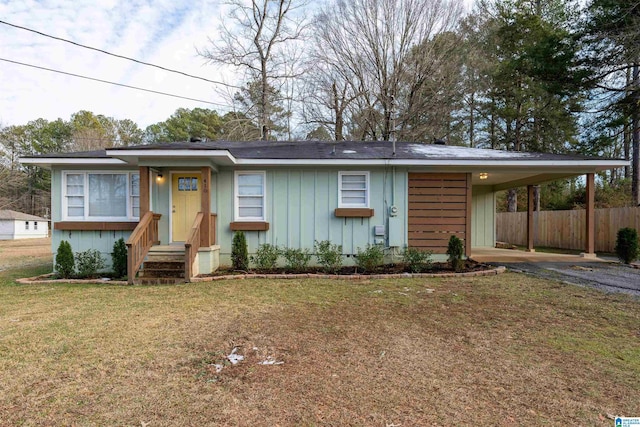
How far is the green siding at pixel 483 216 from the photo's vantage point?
38.0ft

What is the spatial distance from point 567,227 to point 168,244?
13.8 meters

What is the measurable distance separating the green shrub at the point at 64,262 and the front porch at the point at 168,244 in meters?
1.51

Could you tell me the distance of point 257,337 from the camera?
3.39 metres

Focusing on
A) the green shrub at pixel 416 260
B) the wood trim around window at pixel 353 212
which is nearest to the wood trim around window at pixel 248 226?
the wood trim around window at pixel 353 212

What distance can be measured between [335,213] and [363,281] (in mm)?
1971

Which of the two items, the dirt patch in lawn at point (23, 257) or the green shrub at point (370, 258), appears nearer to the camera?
the green shrub at point (370, 258)

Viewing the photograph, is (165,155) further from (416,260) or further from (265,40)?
(265,40)

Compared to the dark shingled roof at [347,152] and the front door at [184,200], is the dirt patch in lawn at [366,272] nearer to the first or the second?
the front door at [184,200]

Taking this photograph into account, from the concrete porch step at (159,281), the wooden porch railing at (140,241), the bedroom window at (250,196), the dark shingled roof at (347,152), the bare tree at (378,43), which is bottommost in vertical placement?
the concrete porch step at (159,281)

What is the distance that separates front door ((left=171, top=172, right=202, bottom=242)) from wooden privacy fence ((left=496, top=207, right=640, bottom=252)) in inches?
510

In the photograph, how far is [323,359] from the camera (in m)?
2.86

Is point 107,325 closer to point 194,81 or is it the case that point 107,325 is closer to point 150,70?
point 150,70

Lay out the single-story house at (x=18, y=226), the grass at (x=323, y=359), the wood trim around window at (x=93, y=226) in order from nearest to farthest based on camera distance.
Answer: the grass at (x=323, y=359)
the wood trim around window at (x=93, y=226)
the single-story house at (x=18, y=226)

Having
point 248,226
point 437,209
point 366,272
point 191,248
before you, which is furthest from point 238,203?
point 437,209
